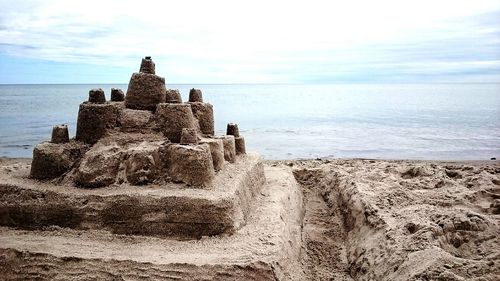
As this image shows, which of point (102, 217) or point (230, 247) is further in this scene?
point (102, 217)

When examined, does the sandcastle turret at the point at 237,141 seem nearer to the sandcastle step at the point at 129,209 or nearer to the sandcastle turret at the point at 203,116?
the sandcastle turret at the point at 203,116

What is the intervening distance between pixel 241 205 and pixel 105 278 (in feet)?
4.39

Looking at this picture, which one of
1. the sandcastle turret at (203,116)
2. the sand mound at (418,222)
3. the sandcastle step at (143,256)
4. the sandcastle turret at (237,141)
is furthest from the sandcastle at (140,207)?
the sandcastle turret at (237,141)

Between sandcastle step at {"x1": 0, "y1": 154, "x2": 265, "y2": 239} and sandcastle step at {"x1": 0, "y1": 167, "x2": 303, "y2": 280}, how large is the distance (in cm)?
8

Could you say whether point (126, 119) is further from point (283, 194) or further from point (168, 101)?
point (283, 194)

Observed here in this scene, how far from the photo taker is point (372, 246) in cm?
426

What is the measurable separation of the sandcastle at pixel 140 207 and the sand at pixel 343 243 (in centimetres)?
2

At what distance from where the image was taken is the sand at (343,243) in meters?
3.35

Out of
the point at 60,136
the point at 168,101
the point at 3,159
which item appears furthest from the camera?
the point at 3,159

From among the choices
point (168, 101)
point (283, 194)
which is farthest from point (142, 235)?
point (283, 194)

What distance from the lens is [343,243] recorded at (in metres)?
5.02

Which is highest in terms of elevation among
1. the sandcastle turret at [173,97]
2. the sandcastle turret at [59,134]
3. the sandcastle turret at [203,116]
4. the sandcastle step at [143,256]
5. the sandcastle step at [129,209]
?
the sandcastle turret at [173,97]

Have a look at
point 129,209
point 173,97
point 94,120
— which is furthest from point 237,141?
point 129,209

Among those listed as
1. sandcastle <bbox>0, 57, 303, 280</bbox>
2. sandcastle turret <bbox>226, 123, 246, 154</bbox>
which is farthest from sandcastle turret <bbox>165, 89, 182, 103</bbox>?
sandcastle turret <bbox>226, 123, 246, 154</bbox>
